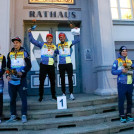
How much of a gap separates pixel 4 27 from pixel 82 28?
3.22m

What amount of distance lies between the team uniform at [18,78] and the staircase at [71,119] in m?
0.32

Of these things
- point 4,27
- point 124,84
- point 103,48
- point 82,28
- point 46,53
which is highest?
point 82,28

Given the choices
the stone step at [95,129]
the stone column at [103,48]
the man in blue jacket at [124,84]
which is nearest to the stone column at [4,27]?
the stone step at [95,129]

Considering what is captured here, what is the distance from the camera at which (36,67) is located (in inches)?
245

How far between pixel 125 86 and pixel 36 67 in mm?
3820

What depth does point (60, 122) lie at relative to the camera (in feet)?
11.2

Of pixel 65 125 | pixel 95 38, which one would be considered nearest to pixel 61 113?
pixel 65 125

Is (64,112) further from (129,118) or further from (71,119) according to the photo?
(129,118)

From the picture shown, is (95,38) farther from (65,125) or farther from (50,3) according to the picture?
(65,125)

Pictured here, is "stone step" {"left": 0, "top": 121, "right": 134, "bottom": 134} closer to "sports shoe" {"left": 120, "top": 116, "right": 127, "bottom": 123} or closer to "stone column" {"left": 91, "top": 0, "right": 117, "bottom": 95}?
"sports shoe" {"left": 120, "top": 116, "right": 127, "bottom": 123}

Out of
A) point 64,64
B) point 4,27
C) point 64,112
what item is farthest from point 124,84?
point 4,27

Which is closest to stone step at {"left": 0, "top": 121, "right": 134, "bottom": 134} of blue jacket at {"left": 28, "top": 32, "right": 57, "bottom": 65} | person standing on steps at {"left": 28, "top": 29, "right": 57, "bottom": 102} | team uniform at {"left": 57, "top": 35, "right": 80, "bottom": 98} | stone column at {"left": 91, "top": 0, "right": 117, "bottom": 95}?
person standing on steps at {"left": 28, "top": 29, "right": 57, "bottom": 102}

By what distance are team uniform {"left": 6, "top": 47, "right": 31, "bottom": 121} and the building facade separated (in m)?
2.49

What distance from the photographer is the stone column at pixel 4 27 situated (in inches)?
186
